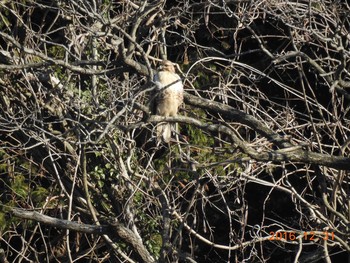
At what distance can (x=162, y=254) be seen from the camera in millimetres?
5223

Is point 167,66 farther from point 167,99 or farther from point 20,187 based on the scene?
point 20,187

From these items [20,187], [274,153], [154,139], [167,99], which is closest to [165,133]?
[167,99]

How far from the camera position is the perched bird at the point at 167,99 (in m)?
5.65

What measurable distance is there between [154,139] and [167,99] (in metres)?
0.66

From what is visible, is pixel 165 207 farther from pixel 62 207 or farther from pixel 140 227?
pixel 62 207

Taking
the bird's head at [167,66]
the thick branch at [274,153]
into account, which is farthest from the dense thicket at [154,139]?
the bird's head at [167,66]

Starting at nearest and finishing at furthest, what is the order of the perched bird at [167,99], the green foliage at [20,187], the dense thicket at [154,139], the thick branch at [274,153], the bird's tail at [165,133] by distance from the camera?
the thick branch at [274,153], the dense thicket at [154,139], the perched bird at [167,99], the bird's tail at [165,133], the green foliage at [20,187]

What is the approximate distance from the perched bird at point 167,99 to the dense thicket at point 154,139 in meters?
0.11

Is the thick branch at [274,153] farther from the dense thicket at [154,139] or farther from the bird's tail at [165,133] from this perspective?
the bird's tail at [165,133]

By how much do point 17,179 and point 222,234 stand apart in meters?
1.99

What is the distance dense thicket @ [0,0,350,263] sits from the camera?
5.27m

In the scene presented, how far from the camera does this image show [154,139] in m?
6.39

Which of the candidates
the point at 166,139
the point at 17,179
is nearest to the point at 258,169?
the point at 166,139

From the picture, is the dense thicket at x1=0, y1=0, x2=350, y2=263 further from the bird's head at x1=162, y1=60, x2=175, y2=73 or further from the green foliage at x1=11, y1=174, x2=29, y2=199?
the bird's head at x1=162, y1=60, x2=175, y2=73
